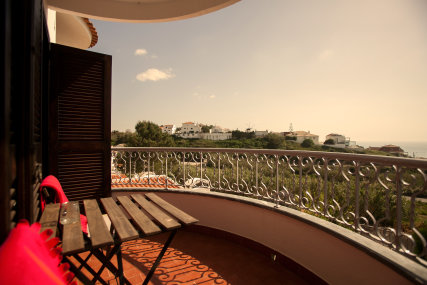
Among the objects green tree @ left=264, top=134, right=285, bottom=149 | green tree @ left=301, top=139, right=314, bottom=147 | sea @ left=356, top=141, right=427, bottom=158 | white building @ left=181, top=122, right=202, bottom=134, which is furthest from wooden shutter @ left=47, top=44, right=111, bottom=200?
white building @ left=181, top=122, right=202, bottom=134

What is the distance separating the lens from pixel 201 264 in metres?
2.53

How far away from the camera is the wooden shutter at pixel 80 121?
2605mm

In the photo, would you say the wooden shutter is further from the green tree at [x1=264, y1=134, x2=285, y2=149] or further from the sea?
the green tree at [x1=264, y1=134, x2=285, y2=149]

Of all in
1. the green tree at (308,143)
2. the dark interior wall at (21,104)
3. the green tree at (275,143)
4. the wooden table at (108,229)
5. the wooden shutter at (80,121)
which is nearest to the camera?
the dark interior wall at (21,104)

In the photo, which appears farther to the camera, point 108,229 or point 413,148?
point 413,148

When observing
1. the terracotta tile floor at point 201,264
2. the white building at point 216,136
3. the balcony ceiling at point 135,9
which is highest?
the balcony ceiling at point 135,9

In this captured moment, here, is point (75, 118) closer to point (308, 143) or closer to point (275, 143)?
point (275, 143)

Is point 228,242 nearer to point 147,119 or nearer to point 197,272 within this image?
point 197,272

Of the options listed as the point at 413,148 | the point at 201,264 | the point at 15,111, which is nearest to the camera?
the point at 15,111

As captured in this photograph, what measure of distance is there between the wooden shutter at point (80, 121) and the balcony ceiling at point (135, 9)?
579mm

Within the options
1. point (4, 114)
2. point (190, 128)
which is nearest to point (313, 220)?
point (4, 114)

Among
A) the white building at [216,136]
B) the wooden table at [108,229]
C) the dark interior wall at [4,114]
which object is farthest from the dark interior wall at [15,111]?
the white building at [216,136]

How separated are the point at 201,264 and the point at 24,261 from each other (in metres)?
2.17

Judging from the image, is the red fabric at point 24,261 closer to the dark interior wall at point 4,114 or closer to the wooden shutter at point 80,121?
the dark interior wall at point 4,114
